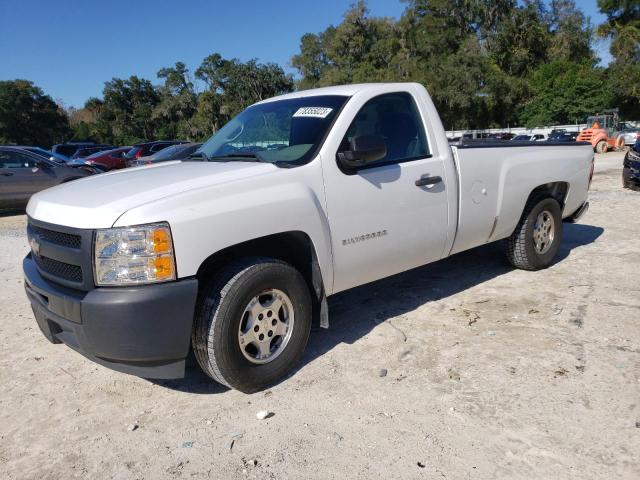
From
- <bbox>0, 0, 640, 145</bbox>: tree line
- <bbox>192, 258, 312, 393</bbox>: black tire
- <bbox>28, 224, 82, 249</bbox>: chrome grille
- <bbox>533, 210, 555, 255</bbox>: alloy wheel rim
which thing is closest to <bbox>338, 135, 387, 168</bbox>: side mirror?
<bbox>192, 258, 312, 393</bbox>: black tire

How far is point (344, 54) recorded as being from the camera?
6116cm

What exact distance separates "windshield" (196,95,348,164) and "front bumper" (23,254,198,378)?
3.96 ft

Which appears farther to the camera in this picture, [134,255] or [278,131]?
[278,131]

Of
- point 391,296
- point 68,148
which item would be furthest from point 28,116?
point 391,296

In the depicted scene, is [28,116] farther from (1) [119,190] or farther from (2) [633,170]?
(1) [119,190]

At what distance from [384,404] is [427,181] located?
1.78 meters

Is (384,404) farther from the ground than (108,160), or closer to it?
closer to it

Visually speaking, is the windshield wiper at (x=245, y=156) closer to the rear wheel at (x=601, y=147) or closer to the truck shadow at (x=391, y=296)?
the truck shadow at (x=391, y=296)

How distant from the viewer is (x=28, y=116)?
A: 2338 inches

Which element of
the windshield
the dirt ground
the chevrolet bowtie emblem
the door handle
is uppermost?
the windshield

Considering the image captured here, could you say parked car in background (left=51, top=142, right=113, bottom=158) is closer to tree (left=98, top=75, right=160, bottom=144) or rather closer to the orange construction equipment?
the orange construction equipment

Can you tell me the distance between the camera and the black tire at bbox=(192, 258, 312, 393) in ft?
10.0

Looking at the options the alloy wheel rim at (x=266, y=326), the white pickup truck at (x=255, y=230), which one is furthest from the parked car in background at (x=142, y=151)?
the alloy wheel rim at (x=266, y=326)

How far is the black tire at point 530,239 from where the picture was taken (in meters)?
5.39
